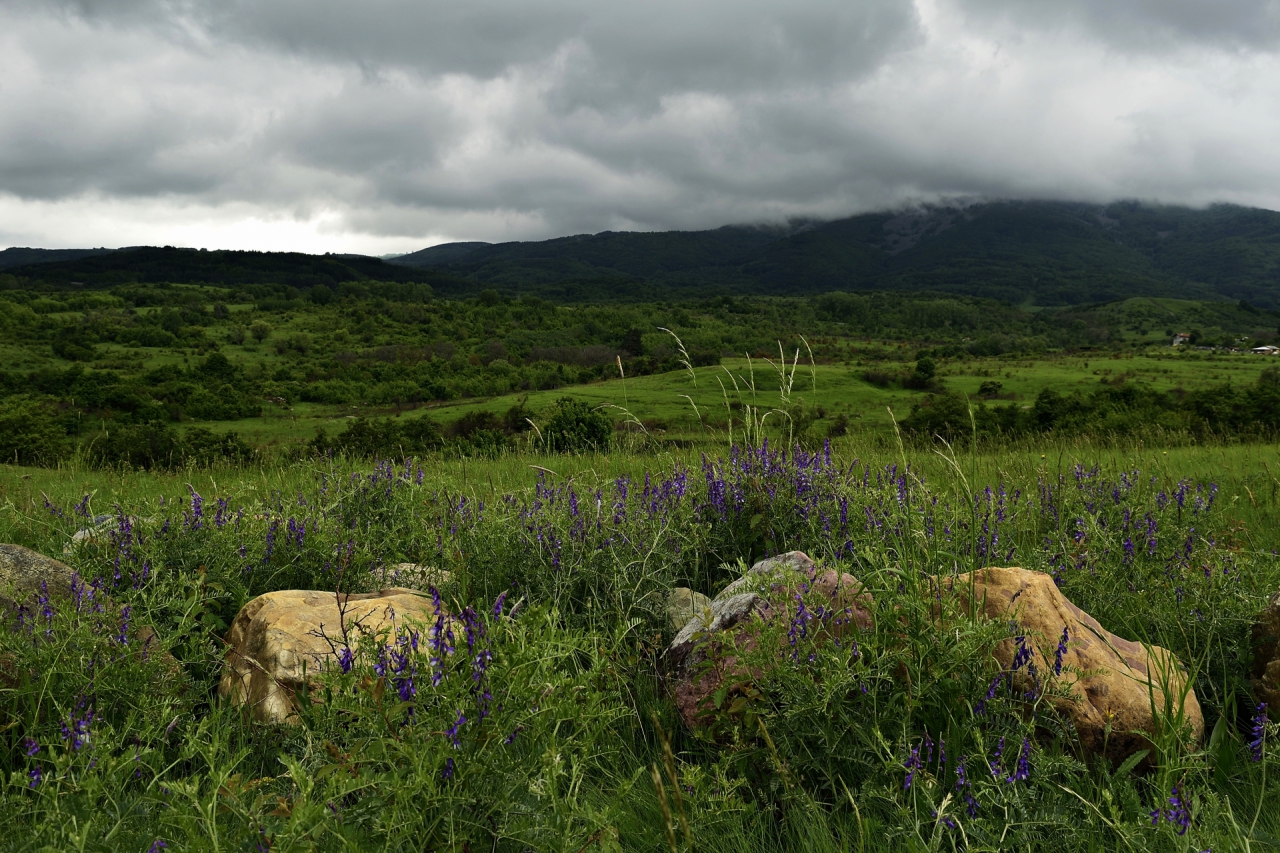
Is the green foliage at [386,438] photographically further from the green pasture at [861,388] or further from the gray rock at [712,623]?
the gray rock at [712,623]

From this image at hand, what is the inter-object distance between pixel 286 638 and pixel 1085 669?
375cm

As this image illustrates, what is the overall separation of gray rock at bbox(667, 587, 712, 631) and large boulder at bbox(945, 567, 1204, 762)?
5.25 feet

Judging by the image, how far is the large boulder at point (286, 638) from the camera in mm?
3385

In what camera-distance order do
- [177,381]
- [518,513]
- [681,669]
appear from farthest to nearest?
[177,381]
[518,513]
[681,669]

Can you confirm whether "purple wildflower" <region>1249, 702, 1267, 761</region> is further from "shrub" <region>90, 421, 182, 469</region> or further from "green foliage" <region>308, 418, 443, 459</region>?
"shrub" <region>90, 421, 182, 469</region>

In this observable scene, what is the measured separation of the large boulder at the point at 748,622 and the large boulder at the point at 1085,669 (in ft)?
1.56

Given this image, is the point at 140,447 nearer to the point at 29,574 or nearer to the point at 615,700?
the point at 29,574

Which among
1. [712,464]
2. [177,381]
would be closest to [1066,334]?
[177,381]

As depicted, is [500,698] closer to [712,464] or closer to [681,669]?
[681,669]

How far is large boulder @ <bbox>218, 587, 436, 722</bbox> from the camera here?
3385mm

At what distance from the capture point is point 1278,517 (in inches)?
281

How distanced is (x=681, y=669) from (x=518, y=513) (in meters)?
2.01

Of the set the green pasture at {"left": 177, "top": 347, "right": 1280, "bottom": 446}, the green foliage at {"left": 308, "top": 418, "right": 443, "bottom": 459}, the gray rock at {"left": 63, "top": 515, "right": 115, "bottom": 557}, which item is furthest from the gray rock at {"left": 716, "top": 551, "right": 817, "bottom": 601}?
the green pasture at {"left": 177, "top": 347, "right": 1280, "bottom": 446}

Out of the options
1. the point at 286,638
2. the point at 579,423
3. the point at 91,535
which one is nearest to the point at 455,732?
the point at 286,638
